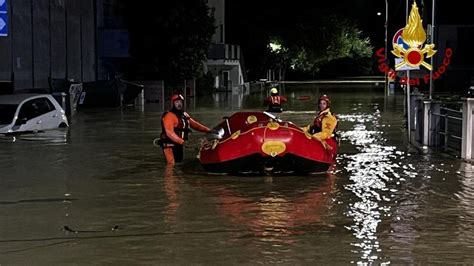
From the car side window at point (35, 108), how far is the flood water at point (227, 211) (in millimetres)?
5199

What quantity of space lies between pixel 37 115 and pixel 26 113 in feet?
1.46

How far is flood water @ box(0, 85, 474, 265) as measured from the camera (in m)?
8.59

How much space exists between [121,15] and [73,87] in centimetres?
1514

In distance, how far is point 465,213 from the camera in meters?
10.9

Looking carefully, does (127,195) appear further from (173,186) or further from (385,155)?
(385,155)

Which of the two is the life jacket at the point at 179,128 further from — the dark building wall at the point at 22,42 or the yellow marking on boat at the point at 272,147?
the dark building wall at the point at 22,42

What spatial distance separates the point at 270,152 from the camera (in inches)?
551

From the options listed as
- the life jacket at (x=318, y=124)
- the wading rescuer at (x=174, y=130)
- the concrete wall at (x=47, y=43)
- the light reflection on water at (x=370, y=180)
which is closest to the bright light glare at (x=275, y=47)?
the concrete wall at (x=47, y=43)

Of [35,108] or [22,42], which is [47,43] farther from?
[35,108]

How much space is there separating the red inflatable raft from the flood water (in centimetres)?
22

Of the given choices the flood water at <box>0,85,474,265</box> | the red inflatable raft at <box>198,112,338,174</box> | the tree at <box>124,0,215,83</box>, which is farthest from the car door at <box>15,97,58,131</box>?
the tree at <box>124,0,215,83</box>

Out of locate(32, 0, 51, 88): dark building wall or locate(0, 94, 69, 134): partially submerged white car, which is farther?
locate(32, 0, 51, 88): dark building wall

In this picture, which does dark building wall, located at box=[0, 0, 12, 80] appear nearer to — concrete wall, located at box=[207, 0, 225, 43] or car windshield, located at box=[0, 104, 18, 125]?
car windshield, located at box=[0, 104, 18, 125]

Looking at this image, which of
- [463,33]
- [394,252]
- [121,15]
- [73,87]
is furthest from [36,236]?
[463,33]
